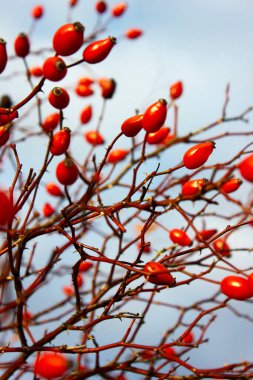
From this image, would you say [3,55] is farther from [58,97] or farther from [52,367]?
[52,367]

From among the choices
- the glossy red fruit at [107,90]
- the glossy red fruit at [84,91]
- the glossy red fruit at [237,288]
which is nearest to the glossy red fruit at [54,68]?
A: the glossy red fruit at [237,288]

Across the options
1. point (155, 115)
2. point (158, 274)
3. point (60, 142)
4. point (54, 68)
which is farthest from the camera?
point (60, 142)

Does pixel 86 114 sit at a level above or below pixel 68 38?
above

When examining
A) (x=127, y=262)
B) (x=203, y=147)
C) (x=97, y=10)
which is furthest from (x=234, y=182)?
(x=97, y=10)

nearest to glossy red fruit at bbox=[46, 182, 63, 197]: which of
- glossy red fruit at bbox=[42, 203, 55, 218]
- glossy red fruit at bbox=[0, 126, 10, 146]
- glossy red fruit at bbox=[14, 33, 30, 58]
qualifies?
glossy red fruit at bbox=[42, 203, 55, 218]

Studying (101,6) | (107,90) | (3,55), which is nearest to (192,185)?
(3,55)

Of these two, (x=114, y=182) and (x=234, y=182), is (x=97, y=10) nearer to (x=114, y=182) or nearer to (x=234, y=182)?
(x=114, y=182)
